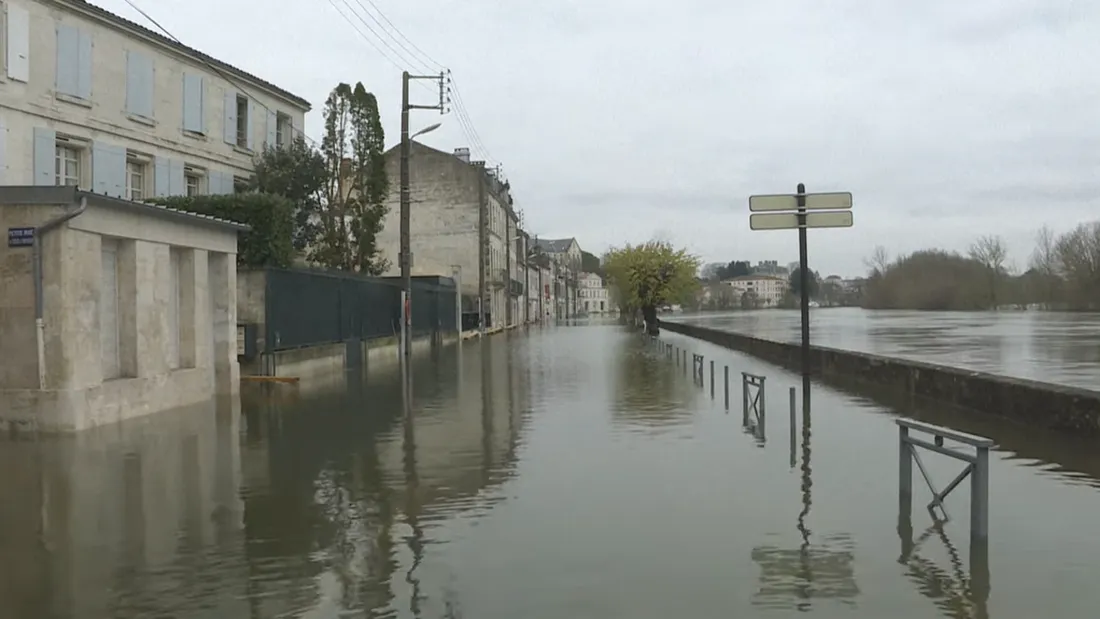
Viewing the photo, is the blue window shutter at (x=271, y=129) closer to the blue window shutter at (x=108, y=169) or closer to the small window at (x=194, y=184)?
the small window at (x=194, y=184)

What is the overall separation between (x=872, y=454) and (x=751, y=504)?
318 centimetres

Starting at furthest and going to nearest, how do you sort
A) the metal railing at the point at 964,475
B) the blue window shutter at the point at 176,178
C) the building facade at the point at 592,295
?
the building facade at the point at 592,295 < the blue window shutter at the point at 176,178 < the metal railing at the point at 964,475

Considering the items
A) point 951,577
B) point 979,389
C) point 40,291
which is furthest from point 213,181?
point 951,577

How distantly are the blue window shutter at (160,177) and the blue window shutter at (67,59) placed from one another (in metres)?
3.16

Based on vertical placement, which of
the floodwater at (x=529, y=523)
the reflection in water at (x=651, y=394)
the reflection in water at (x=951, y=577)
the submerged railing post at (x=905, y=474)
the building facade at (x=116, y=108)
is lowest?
the reflection in water at (x=951, y=577)

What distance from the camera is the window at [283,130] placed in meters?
30.5

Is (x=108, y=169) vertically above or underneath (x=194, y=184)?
underneath

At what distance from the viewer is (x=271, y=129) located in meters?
29.9

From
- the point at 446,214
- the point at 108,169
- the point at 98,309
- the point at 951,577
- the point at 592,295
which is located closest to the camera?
the point at 951,577

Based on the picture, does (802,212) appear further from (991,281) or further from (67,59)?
(991,281)

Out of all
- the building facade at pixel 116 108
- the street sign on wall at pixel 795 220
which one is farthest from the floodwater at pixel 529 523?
the building facade at pixel 116 108

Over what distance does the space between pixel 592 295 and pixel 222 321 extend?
16406 centimetres

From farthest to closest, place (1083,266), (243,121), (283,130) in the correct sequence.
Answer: (1083,266) < (283,130) < (243,121)

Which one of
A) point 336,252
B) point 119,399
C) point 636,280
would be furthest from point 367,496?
point 636,280
